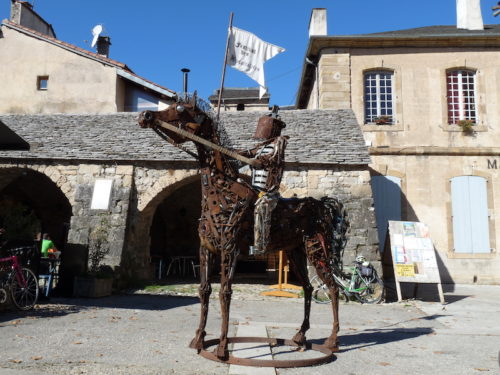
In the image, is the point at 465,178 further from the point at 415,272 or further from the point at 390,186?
the point at 415,272

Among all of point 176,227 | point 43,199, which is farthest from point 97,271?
point 43,199

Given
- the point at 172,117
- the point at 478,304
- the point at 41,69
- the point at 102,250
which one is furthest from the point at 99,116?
the point at 478,304

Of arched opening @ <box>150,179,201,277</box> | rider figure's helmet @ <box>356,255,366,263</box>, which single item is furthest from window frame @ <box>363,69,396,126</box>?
rider figure's helmet @ <box>356,255,366,263</box>

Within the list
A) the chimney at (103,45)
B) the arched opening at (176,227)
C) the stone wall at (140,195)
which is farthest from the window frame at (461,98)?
the chimney at (103,45)

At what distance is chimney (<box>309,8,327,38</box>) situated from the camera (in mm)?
15508

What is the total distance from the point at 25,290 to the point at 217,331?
310 cm

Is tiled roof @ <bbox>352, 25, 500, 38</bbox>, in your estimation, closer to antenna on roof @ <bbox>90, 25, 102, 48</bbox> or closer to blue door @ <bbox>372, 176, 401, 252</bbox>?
blue door @ <bbox>372, 176, 401, 252</bbox>

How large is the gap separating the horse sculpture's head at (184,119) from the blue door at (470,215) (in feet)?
35.0

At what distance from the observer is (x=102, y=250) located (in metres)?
9.40

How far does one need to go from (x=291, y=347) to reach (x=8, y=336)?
118 inches

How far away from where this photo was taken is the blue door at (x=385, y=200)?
12.9 m

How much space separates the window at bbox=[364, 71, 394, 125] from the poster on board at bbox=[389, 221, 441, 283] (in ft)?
16.5

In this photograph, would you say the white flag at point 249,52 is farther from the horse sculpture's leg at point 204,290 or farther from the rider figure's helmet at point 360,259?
the rider figure's helmet at point 360,259

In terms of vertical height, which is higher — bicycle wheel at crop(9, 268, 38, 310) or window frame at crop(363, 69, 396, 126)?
window frame at crop(363, 69, 396, 126)
